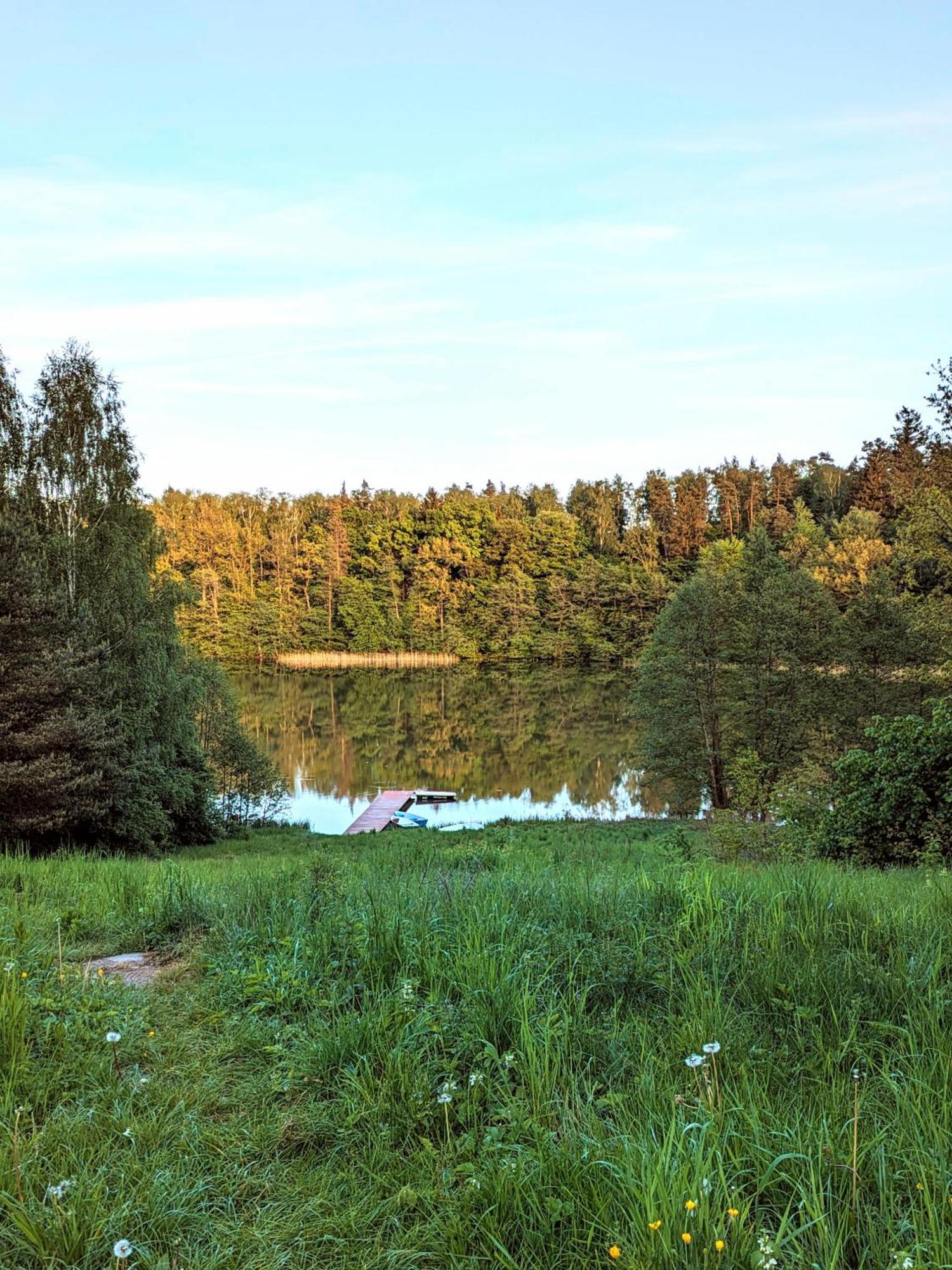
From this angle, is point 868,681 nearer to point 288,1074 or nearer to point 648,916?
point 648,916

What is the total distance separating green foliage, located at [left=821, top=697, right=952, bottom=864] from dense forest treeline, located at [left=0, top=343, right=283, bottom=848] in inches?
552

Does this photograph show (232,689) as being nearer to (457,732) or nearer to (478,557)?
(457,732)

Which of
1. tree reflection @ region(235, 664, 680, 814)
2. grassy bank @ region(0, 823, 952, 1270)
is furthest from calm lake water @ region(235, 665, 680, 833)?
grassy bank @ region(0, 823, 952, 1270)

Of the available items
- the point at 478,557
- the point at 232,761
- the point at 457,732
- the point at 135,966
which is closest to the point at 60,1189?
the point at 135,966

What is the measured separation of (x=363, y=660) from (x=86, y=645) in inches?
2278

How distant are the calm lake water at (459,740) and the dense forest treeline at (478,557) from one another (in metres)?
8.37

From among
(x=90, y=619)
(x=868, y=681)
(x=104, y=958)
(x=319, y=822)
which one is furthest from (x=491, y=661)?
(x=104, y=958)

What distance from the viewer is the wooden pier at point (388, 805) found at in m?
25.4

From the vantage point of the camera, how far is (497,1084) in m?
2.23

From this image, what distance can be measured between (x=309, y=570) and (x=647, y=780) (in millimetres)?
62014

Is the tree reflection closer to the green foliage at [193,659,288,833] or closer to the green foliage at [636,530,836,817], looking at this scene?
the green foliage at [636,530,836,817]

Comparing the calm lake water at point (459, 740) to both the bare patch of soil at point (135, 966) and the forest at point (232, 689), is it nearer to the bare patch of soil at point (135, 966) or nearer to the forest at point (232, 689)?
the forest at point (232, 689)

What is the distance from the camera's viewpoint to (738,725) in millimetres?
25672

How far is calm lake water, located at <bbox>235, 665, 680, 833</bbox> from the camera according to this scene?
103 ft
